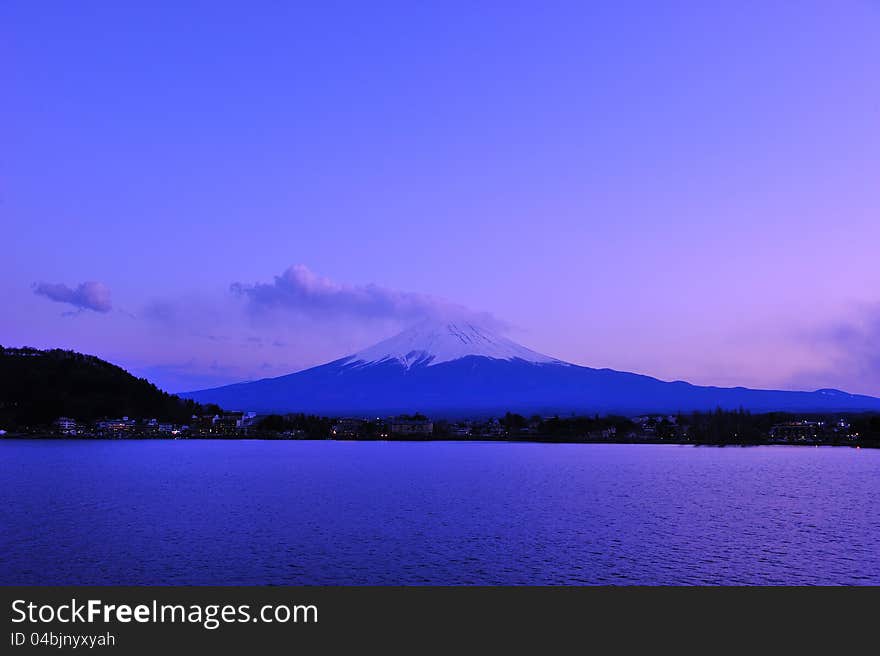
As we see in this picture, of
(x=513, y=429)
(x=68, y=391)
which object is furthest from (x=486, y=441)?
(x=68, y=391)

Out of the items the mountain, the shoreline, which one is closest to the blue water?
the shoreline

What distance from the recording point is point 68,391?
152500 millimetres

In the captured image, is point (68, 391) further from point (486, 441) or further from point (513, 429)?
point (513, 429)

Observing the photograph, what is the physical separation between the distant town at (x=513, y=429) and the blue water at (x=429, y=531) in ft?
306

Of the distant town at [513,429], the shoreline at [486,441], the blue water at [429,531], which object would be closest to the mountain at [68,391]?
the distant town at [513,429]

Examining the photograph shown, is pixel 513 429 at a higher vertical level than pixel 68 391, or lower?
lower

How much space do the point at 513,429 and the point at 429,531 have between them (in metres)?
153

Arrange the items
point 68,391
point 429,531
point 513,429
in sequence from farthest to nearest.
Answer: point 513,429, point 68,391, point 429,531

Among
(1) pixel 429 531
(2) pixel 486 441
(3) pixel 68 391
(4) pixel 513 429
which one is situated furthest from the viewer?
(4) pixel 513 429

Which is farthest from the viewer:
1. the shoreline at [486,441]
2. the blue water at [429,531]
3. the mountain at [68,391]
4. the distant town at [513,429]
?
the mountain at [68,391]

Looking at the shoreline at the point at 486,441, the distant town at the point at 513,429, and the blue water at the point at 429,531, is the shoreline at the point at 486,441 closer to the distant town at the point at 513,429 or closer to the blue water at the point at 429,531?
the distant town at the point at 513,429

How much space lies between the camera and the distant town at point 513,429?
456 ft

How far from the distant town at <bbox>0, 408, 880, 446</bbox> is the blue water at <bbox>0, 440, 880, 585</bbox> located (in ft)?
306

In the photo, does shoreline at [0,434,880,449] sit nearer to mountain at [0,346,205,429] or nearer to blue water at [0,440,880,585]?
mountain at [0,346,205,429]
